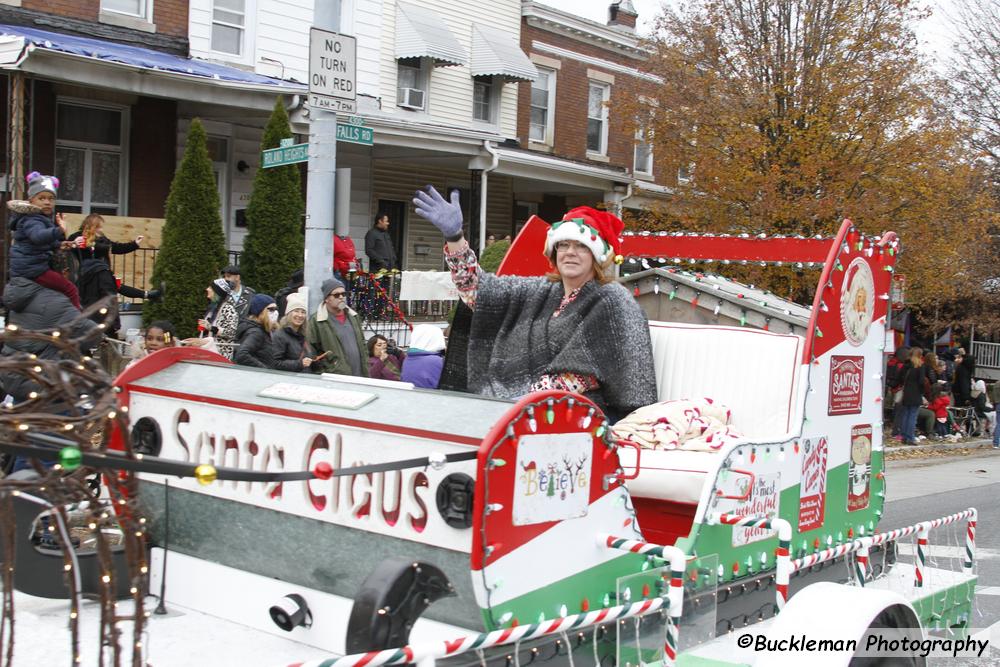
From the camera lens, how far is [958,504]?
1183cm

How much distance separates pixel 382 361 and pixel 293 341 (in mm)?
2149

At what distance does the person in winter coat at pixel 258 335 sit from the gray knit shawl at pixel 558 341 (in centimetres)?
381

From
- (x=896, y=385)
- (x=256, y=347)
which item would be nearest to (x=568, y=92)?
(x=896, y=385)

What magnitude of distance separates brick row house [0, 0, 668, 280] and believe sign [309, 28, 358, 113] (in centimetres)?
579

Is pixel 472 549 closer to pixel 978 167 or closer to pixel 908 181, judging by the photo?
pixel 908 181

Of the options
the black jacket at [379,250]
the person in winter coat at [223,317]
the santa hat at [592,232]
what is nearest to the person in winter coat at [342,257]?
the black jacket at [379,250]

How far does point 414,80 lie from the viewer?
70.8ft

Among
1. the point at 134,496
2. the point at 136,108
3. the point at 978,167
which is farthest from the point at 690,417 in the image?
the point at 978,167

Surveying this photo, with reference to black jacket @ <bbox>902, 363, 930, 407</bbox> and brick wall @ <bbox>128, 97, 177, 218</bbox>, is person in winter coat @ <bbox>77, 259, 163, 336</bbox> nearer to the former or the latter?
brick wall @ <bbox>128, 97, 177, 218</bbox>

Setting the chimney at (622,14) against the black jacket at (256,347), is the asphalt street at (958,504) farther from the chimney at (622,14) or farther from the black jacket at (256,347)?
the chimney at (622,14)

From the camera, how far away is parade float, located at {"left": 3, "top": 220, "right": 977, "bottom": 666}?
116 inches

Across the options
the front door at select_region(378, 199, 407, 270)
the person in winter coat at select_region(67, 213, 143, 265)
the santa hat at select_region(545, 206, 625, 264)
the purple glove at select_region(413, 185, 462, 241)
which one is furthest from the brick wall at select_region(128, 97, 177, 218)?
the santa hat at select_region(545, 206, 625, 264)

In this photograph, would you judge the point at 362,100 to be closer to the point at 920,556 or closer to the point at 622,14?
the point at 622,14

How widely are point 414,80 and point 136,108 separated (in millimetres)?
6703
